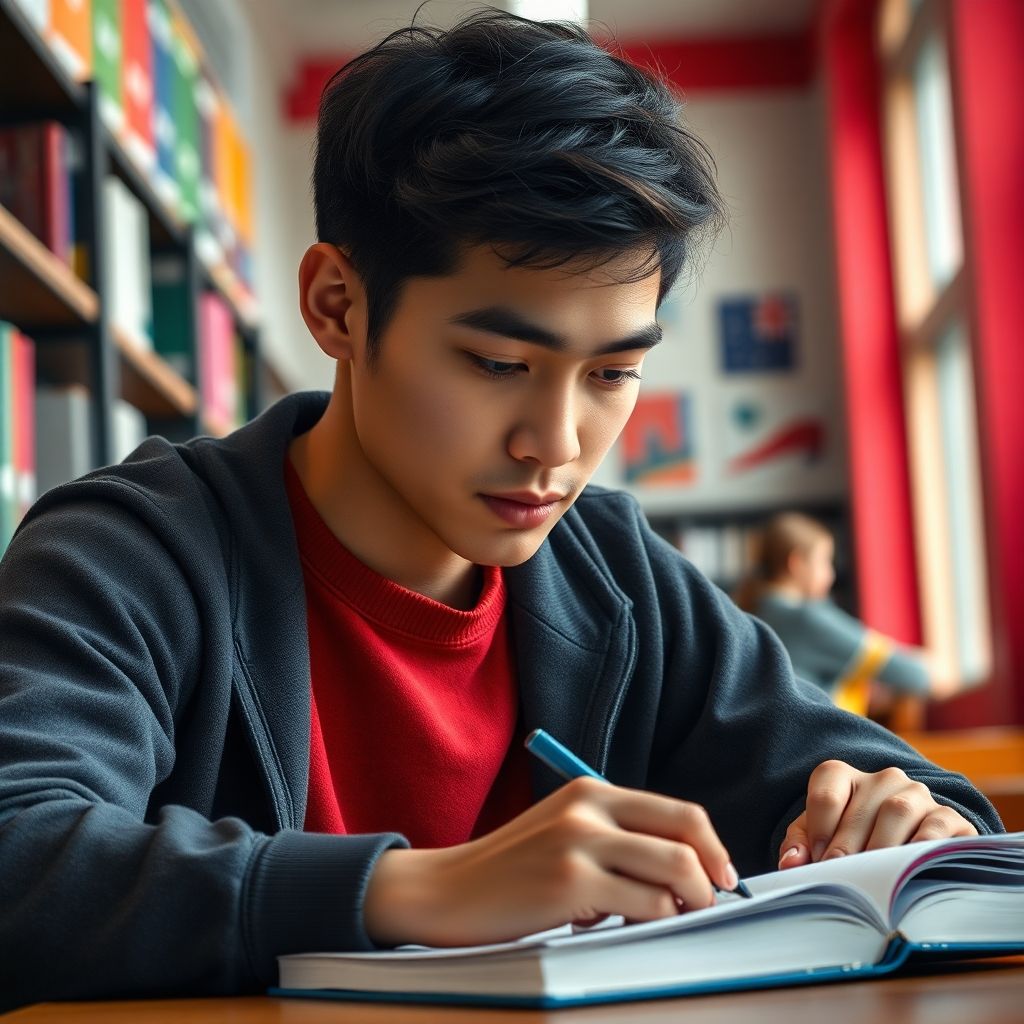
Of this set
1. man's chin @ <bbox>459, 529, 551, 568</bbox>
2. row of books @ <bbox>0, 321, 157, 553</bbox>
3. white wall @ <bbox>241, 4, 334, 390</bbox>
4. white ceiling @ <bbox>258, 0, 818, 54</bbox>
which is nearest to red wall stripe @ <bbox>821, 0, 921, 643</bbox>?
white ceiling @ <bbox>258, 0, 818, 54</bbox>

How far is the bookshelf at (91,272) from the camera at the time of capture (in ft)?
7.63

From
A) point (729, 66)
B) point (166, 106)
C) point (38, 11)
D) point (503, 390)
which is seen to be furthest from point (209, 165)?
point (729, 66)

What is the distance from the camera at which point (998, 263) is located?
469cm

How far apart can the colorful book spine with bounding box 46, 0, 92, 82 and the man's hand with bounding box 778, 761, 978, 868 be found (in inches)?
82.9

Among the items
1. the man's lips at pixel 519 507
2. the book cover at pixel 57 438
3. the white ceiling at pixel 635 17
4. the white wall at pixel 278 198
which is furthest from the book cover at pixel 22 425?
the white ceiling at pixel 635 17

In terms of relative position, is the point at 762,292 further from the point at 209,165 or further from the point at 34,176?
the point at 34,176

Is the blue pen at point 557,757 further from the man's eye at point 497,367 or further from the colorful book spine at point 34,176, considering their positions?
the colorful book spine at point 34,176

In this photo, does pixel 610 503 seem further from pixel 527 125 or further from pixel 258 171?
pixel 258 171

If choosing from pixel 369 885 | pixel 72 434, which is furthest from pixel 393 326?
pixel 72 434

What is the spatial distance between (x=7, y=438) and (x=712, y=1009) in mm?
1778

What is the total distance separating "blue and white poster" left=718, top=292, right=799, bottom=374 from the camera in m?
7.27

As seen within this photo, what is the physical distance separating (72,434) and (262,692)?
146 centimetres

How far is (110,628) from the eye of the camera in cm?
102

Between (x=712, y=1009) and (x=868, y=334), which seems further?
(x=868, y=334)
